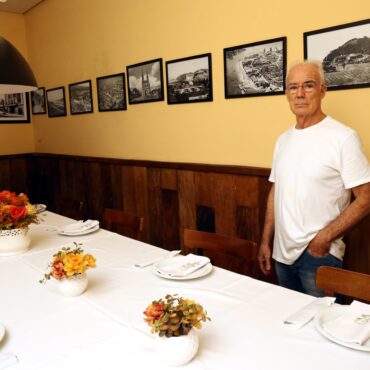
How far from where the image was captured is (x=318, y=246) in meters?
1.98

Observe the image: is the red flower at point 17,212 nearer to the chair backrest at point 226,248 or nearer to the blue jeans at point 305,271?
the chair backrest at point 226,248

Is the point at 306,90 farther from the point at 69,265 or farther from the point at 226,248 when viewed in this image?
the point at 69,265

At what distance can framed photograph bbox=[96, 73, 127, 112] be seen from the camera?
395 cm

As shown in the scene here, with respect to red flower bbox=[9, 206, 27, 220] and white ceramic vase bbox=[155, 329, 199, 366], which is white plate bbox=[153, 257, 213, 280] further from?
red flower bbox=[9, 206, 27, 220]

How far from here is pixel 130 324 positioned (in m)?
1.31

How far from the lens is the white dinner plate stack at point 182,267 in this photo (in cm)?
166

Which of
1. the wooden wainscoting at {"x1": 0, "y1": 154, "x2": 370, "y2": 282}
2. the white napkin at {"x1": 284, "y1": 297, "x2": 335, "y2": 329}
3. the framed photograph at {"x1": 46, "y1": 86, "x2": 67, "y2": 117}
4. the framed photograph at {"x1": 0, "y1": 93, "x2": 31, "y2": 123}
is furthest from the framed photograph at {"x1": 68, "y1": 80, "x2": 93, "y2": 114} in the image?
the white napkin at {"x1": 284, "y1": 297, "x2": 335, "y2": 329}

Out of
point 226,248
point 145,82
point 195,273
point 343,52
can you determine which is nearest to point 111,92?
→ point 145,82

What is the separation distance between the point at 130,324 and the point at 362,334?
26.8 inches

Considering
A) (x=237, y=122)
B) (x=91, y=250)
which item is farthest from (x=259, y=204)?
(x=91, y=250)

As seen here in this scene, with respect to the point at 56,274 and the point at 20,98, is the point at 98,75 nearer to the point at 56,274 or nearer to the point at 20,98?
the point at 20,98

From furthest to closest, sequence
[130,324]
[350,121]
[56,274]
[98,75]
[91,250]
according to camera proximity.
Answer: [98,75]
[350,121]
[91,250]
[56,274]
[130,324]

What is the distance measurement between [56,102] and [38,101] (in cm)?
55

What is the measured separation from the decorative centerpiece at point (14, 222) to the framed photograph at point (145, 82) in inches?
69.1
